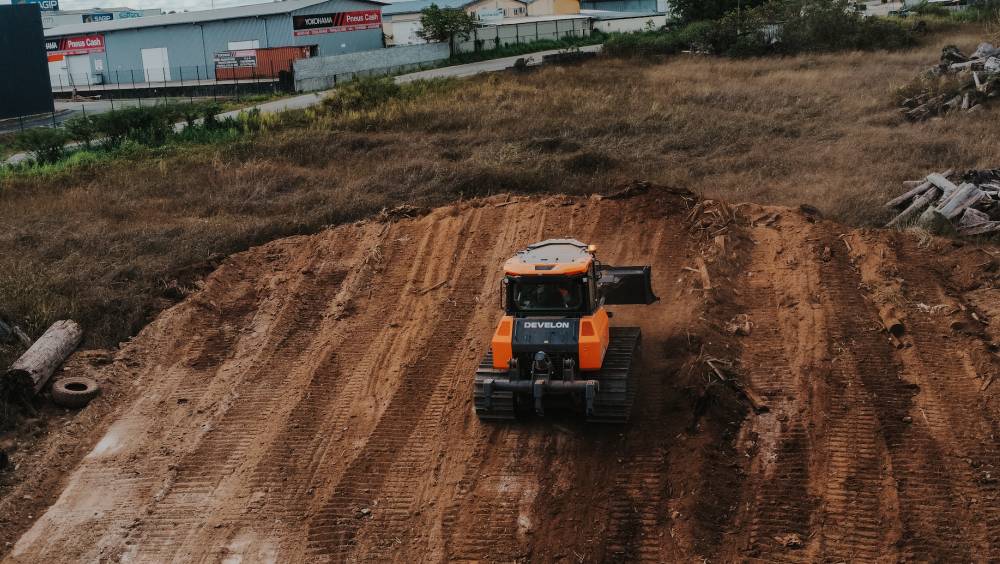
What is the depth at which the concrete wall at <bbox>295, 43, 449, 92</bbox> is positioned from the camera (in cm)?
4497

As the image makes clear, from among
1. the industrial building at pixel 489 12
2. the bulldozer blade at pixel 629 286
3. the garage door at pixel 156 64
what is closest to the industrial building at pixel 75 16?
the garage door at pixel 156 64

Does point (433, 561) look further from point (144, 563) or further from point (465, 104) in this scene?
point (465, 104)

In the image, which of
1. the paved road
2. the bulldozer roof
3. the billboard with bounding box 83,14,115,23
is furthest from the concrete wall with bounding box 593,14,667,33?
the bulldozer roof

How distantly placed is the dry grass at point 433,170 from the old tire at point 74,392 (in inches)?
56.7

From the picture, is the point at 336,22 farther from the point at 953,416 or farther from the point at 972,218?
the point at 953,416

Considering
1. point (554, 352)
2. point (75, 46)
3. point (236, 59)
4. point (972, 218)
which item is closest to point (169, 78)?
point (236, 59)

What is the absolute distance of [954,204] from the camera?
1838 centimetres

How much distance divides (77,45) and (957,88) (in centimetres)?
4938

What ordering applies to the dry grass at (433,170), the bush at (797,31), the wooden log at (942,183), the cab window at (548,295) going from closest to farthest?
the cab window at (548,295)
the dry grass at (433,170)
the wooden log at (942,183)
the bush at (797,31)

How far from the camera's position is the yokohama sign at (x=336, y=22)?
5012 centimetres

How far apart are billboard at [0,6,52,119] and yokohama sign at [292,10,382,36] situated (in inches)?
483

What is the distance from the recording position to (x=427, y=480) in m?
12.1

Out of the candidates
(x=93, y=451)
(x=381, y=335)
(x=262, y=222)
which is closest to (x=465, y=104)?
(x=262, y=222)

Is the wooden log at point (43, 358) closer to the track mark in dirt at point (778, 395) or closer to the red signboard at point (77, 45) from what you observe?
the track mark in dirt at point (778, 395)
